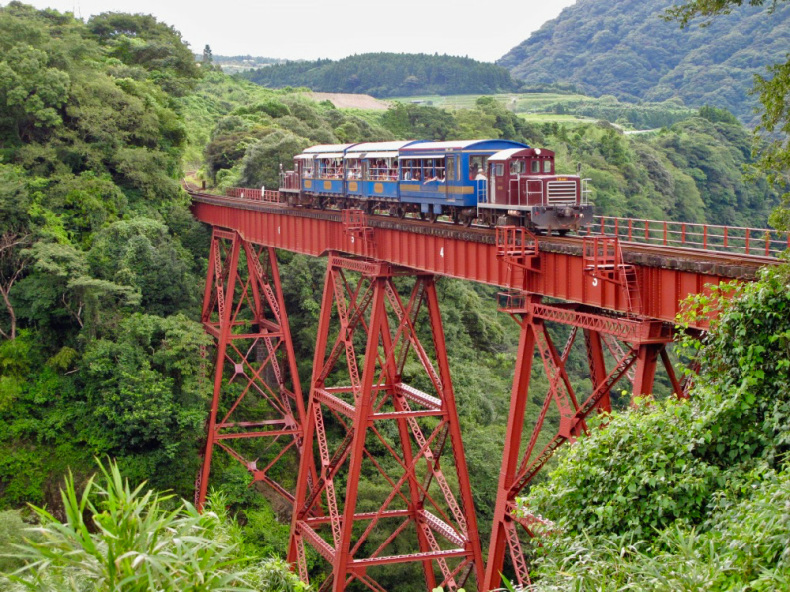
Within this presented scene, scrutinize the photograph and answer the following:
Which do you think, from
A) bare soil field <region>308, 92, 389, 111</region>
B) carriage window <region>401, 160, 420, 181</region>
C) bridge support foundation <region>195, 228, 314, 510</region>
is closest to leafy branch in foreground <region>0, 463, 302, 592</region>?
carriage window <region>401, 160, 420, 181</region>

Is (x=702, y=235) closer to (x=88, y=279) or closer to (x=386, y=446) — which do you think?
(x=386, y=446)

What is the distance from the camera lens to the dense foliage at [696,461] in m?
10.2

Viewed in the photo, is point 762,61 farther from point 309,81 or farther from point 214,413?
point 214,413

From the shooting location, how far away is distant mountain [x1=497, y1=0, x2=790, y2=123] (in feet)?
386

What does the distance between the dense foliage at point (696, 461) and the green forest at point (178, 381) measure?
0.03 metres

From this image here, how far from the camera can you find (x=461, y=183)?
66.9 feet

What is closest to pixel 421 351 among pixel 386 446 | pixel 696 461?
pixel 386 446

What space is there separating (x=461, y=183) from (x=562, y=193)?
2.97 meters

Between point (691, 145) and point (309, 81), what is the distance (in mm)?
62097

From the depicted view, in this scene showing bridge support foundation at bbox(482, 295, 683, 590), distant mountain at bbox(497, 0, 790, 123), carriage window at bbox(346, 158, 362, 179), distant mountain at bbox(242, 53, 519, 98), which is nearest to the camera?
bridge support foundation at bbox(482, 295, 683, 590)

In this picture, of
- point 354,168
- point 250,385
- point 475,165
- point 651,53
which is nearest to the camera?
point 475,165

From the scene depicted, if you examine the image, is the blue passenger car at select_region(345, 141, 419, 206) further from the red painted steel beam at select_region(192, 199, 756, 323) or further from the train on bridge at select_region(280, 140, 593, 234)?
the red painted steel beam at select_region(192, 199, 756, 323)

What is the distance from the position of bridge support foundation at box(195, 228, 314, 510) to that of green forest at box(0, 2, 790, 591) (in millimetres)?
668

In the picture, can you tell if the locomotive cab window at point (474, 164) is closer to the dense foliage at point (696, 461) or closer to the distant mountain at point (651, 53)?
the dense foliage at point (696, 461)
